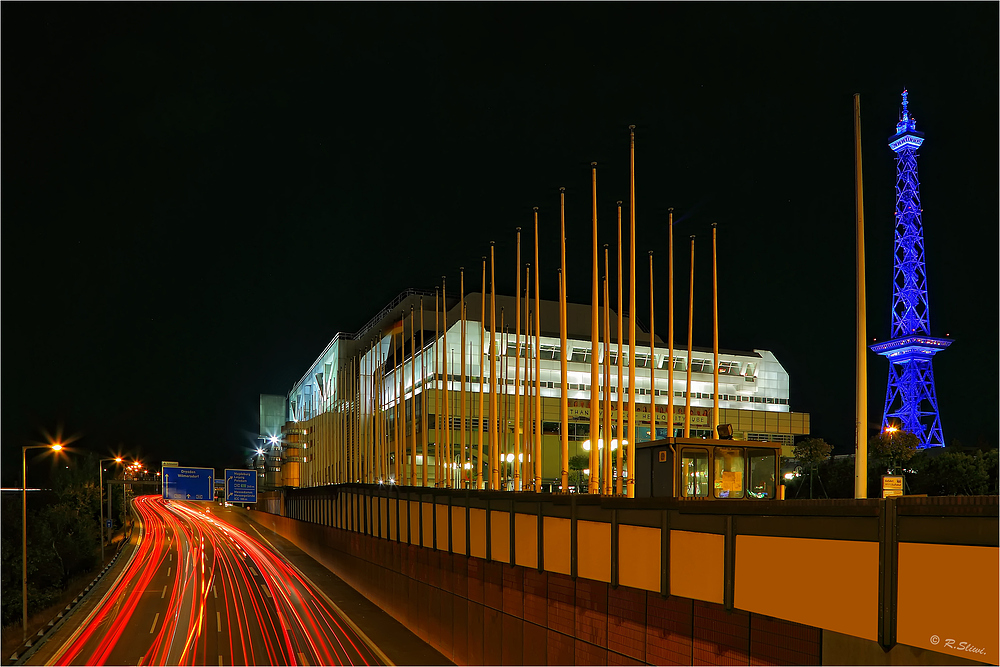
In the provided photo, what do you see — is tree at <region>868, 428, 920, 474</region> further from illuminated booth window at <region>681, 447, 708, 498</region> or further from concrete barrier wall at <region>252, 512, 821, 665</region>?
illuminated booth window at <region>681, 447, 708, 498</region>

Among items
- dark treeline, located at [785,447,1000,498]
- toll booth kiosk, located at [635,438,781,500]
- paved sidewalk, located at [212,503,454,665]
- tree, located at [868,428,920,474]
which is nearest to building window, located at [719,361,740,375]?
dark treeline, located at [785,447,1000,498]

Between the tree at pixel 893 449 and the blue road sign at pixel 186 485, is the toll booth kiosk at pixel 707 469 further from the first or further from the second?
the blue road sign at pixel 186 485

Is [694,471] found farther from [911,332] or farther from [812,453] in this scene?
[911,332]

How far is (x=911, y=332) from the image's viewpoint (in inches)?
4540

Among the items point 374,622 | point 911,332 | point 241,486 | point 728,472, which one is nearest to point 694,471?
point 728,472

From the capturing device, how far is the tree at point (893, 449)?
5566 centimetres

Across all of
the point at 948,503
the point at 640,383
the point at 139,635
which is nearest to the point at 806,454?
the point at 640,383

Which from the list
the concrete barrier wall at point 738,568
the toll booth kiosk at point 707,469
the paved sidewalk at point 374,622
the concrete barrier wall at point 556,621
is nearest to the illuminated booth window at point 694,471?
the toll booth kiosk at point 707,469

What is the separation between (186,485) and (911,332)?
9121 centimetres

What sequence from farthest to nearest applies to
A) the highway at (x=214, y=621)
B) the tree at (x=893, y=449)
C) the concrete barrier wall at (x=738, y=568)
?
the tree at (x=893, y=449), the highway at (x=214, y=621), the concrete barrier wall at (x=738, y=568)

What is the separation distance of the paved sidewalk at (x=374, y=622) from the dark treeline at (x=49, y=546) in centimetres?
1927

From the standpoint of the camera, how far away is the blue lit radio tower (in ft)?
375

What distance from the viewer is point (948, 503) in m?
10.1

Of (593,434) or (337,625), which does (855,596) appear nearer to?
(593,434)
